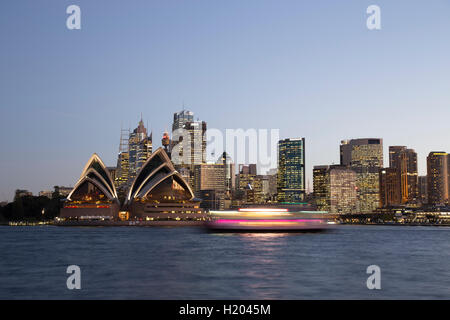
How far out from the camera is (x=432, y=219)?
166 m

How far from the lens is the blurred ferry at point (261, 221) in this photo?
229 feet

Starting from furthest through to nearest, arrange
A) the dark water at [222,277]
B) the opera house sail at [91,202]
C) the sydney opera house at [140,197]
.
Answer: the opera house sail at [91,202] → the sydney opera house at [140,197] → the dark water at [222,277]

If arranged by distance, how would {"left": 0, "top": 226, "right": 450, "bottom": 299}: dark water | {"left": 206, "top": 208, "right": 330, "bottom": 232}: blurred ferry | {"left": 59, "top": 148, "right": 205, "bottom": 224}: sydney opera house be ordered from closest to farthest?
{"left": 0, "top": 226, "right": 450, "bottom": 299}: dark water, {"left": 206, "top": 208, "right": 330, "bottom": 232}: blurred ferry, {"left": 59, "top": 148, "right": 205, "bottom": 224}: sydney opera house

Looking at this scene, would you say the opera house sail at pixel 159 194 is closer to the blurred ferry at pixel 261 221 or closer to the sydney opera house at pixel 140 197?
the sydney opera house at pixel 140 197

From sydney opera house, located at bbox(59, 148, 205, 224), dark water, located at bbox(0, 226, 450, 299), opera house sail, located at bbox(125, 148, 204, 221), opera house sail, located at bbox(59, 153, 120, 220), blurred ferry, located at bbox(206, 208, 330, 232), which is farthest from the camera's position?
opera house sail, located at bbox(59, 153, 120, 220)

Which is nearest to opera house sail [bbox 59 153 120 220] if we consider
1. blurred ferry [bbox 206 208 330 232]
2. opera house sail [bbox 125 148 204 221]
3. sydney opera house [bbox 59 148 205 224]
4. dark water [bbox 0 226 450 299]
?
sydney opera house [bbox 59 148 205 224]

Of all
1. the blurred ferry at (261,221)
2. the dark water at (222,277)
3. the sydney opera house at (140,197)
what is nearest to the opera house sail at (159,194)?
the sydney opera house at (140,197)

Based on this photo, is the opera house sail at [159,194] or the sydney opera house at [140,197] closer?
the opera house sail at [159,194]

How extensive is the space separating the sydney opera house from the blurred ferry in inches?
1864

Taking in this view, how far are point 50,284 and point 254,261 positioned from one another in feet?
43.1

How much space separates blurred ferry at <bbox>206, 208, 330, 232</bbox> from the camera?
6969cm

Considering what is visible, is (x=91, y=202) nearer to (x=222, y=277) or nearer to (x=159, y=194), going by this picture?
(x=159, y=194)

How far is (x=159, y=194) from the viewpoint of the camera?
123 m

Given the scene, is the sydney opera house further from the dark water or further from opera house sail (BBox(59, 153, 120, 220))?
the dark water
